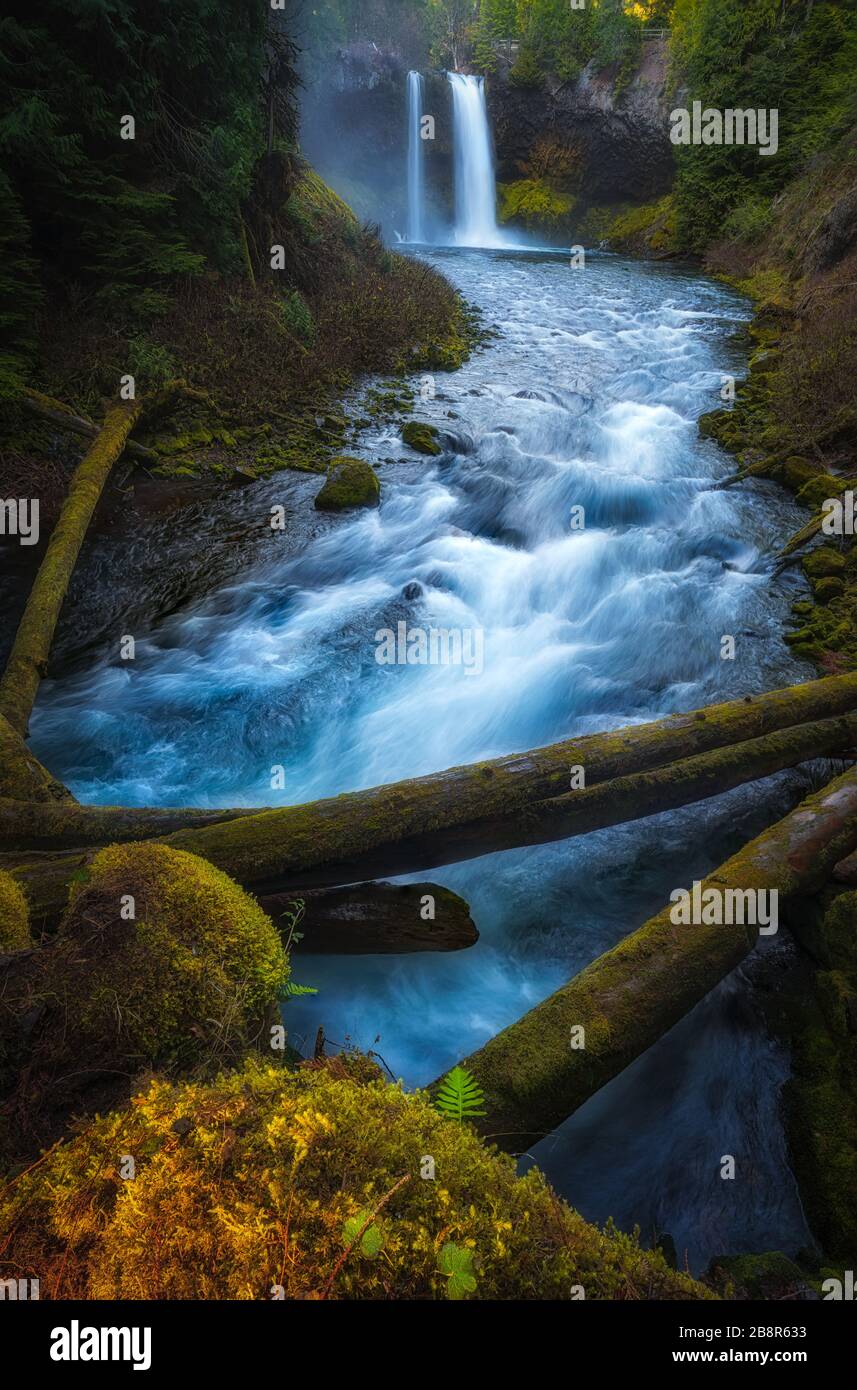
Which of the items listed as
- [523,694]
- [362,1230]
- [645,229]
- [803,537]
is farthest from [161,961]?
[645,229]

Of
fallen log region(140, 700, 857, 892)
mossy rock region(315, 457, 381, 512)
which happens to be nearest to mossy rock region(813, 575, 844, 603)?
fallen log region(140, 700, 857, 892)

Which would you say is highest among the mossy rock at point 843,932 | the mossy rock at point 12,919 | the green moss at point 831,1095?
the mossy rock at point 12,919

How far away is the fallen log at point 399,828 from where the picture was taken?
140 inches

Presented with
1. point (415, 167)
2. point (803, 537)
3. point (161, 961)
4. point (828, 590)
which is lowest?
point (161, 961)

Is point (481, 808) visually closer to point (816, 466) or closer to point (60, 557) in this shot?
point (60, 557)

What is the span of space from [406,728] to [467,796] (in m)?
3.07

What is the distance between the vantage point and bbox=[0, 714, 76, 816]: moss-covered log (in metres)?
3.96

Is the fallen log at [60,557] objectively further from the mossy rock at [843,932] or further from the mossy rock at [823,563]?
the mossy rock at [823,563]

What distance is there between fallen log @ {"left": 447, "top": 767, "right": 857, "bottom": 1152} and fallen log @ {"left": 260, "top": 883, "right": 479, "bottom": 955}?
2.70ft

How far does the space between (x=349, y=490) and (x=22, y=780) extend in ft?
24.2

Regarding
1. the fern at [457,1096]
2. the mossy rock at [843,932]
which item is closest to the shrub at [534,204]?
the mossy rock at [843,932]

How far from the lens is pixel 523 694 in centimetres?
758

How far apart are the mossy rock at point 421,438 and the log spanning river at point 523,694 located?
395 millimetres

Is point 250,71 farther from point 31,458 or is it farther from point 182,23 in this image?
point 31,458
